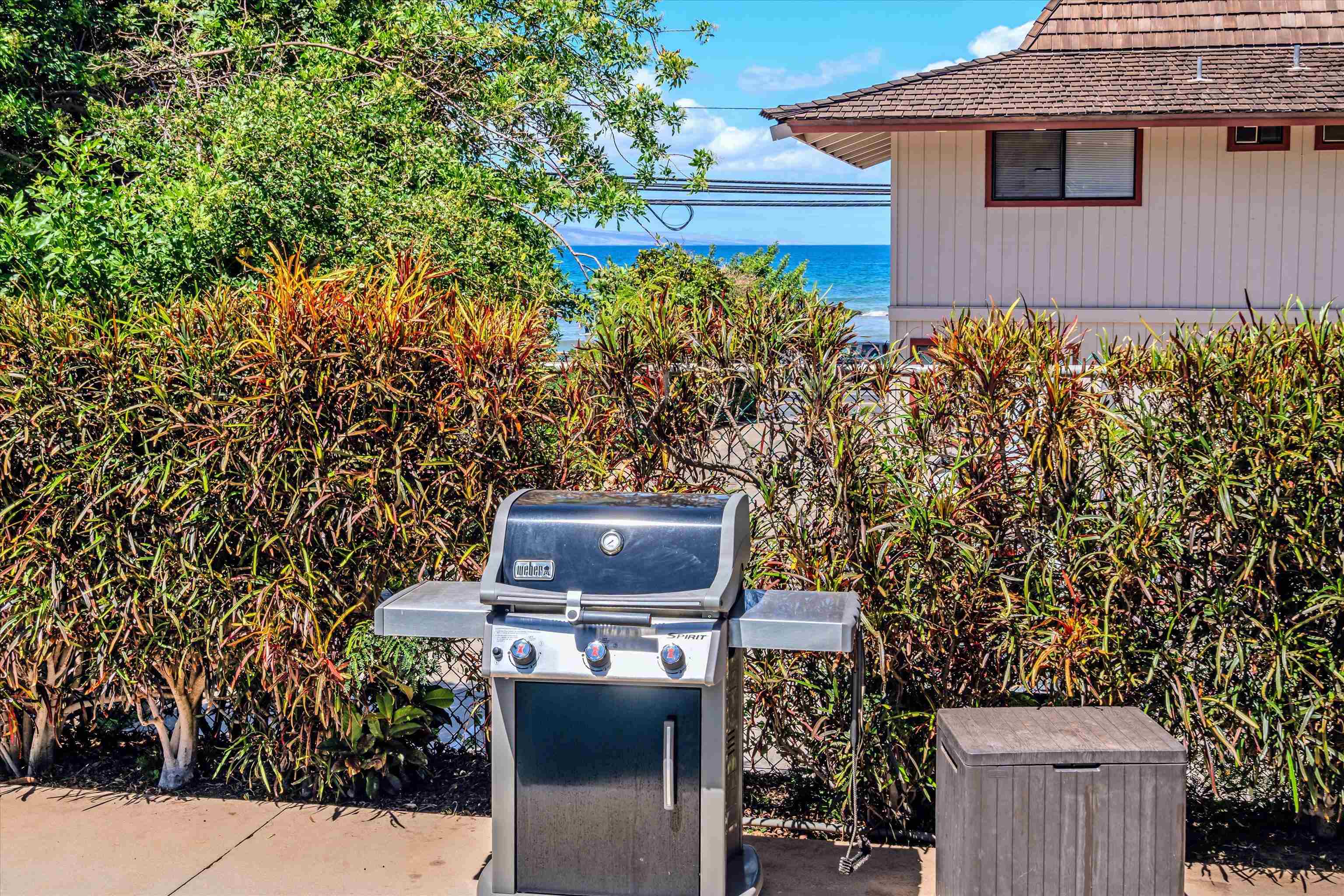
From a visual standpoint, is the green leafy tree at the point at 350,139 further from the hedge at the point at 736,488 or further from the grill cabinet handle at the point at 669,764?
the grill cabinet handle at the point at 669,764

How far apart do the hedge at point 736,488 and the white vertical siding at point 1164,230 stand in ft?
30.0

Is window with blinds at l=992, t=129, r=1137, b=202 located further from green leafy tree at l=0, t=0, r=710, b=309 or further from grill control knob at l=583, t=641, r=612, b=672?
grill control knob at l=583, t=641, r=612, b=672

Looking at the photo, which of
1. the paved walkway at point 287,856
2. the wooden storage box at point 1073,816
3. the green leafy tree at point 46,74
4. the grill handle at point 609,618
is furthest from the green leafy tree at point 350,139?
the wooden storage box at point 1073,816

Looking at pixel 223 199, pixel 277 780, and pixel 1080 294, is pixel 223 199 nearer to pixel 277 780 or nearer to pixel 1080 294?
pixel 277 780

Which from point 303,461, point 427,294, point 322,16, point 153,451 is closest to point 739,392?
point 427,294

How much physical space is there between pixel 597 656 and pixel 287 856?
1847mm

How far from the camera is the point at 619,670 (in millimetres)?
3311

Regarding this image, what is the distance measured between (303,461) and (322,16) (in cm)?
597

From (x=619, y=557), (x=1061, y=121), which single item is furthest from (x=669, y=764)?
(x=1061, y=121)

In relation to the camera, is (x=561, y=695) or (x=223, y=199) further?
(x=223, y=199)

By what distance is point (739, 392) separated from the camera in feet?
14.3

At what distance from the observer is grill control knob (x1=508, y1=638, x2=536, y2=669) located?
11.0 feet

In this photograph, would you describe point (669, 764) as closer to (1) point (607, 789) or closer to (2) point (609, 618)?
(1) point (607, 789)

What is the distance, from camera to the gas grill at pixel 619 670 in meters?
3.31
